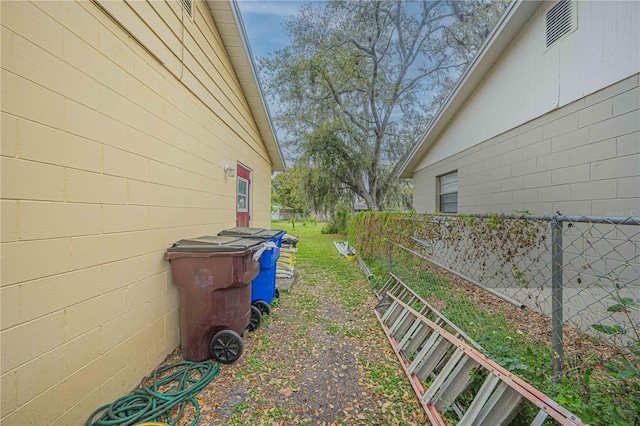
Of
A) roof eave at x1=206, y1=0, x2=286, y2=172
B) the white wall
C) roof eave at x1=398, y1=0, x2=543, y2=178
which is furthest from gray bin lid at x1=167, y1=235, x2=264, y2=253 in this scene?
roof eave at x1=398, y1=0, x2=543, y2=178

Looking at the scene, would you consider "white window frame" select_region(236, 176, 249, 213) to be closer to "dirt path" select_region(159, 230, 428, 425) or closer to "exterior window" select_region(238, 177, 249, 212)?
"exterior window" select_region(238, 177, 249, 212)

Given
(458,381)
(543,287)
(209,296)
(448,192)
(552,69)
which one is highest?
(552,69)

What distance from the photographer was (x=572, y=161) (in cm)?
353

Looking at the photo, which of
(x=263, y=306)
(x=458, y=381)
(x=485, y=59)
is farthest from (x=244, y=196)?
(x=485, y=59)

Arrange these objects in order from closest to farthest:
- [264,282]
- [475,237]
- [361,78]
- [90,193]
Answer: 1. [90,193]
2. [475,237]
3. [264,282]
4. [361,78]

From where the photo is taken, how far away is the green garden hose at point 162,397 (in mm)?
1963

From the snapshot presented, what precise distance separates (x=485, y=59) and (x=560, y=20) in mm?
1386

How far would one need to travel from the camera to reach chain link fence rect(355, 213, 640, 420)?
5.75ft

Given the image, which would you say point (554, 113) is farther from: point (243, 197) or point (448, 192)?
point (243, 197)

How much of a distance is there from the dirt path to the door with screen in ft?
8.39

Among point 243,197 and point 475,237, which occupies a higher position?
point 243,197

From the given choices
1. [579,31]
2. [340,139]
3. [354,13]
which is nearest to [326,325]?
[579,31]

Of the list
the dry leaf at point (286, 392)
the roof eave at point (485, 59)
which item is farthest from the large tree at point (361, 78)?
the dry leaf at point (286, 392)

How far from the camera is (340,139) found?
12641 mm
